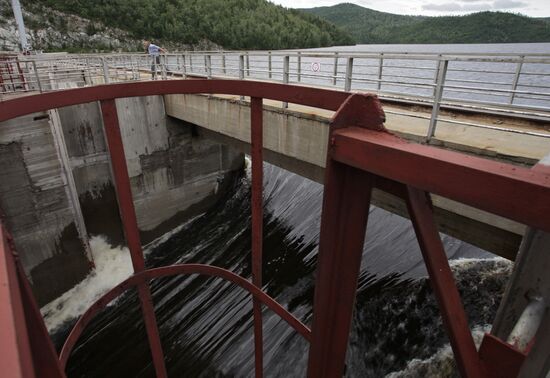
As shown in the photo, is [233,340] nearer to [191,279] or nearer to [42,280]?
[191,279]

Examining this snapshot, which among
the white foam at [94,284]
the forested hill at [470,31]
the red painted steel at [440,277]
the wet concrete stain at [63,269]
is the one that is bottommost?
the white foam at [94,284]

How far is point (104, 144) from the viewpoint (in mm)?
10852

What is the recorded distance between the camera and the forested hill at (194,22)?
67.0m

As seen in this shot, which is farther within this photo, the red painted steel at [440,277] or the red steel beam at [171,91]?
the red steel beam at [171,91]

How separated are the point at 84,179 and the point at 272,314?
7.04 meters

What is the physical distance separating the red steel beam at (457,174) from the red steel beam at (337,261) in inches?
7.0

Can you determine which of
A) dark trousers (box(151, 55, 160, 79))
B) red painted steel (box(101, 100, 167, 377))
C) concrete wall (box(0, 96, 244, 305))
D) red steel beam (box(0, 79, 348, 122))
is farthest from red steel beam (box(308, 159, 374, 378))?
dark trousers (box(151, 55, 160, 79))

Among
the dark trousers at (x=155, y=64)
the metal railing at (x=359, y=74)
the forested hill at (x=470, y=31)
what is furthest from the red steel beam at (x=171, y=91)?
the forested hill at (x=470, y=31)

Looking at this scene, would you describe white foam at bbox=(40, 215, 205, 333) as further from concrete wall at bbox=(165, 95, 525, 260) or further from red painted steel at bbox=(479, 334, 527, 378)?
red painted steel at bbox=(479, 334, 527, 378)

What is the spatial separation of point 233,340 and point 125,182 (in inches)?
250

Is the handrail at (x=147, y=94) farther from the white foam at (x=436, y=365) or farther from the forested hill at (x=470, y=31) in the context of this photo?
the forested hill at (x=470, y=31)

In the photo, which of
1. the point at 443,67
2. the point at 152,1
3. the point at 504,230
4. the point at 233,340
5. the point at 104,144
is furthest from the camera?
the point at 152,1

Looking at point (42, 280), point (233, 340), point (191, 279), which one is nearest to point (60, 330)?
point (42, 280)

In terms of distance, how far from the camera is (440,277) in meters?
1.50
